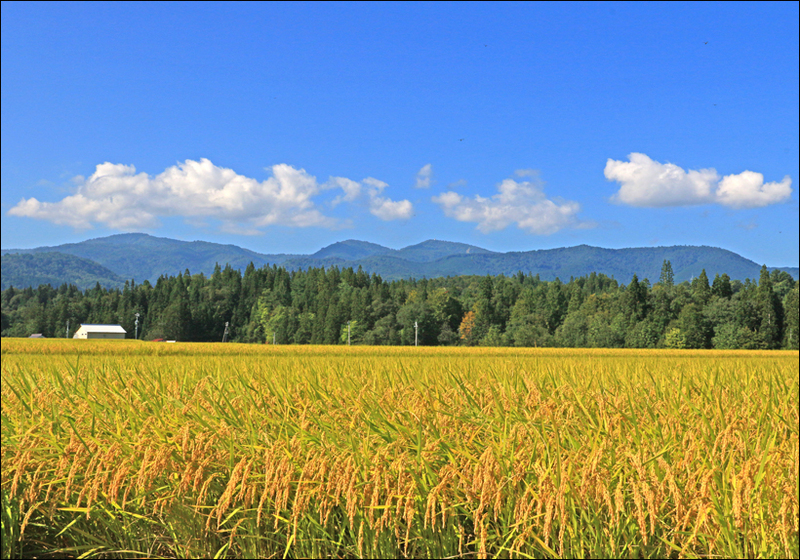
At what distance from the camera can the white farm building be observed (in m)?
130

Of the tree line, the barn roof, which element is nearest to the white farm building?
the barn roof

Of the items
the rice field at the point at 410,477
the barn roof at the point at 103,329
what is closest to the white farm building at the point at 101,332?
the barn roof at the point at 103,329

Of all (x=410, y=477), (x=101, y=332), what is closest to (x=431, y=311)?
(x=101, y=332)

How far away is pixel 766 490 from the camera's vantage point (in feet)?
10.9

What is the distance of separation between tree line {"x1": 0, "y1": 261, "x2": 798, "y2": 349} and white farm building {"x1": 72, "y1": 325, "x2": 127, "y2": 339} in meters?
8.57

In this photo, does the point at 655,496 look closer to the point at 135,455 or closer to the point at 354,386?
the point at 354,386

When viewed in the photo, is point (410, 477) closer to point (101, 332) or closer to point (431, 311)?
point (431, 311)

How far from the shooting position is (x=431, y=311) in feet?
395

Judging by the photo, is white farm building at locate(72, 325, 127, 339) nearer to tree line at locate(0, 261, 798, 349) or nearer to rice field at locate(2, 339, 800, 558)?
tree line at locate(0, 261, 798, 349)

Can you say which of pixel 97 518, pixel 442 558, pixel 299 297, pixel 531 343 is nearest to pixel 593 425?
pixel 442 558

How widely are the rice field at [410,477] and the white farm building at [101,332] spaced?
141440mm

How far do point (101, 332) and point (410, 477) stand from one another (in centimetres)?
14550

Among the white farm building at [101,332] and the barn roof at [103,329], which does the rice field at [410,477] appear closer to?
the white farm building at [101,332]

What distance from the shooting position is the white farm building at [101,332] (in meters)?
130
